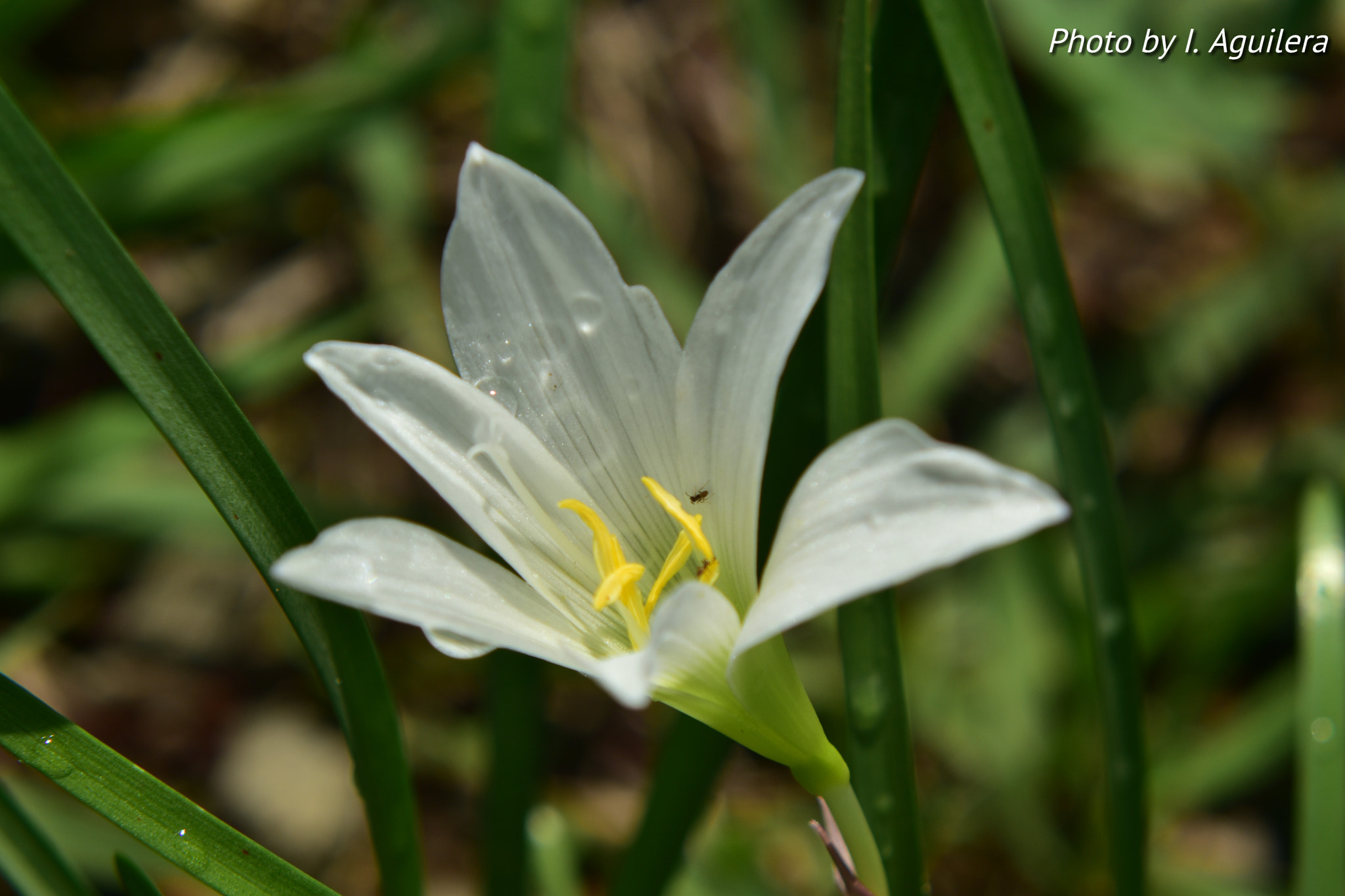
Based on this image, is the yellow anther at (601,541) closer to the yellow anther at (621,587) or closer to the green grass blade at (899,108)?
the yellow anther at (621,587)

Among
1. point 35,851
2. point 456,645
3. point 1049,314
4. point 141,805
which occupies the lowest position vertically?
point 35,851

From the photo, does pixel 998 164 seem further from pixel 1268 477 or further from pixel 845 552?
pixel 1268 477

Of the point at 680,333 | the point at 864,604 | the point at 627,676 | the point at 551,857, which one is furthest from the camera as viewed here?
the point at 680,333

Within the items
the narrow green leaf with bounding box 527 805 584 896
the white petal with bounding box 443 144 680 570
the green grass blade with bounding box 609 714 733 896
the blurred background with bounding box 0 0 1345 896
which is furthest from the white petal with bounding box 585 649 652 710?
the blurred background with bounding box 0 0 1345 896

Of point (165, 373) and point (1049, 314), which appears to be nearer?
point (165, 373)

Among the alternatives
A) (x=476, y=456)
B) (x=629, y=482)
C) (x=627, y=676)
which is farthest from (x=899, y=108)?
(x=627, y=676)

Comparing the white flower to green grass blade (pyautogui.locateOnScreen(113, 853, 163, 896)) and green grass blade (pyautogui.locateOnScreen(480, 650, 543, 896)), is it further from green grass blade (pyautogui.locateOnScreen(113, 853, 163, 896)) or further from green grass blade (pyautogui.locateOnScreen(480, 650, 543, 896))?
green grass blade (pyautogui.locateOnScreen(113, 853, 163, 896))

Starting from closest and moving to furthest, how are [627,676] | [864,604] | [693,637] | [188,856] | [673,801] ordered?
[627,676]
[693,637]
[188,856]
[864,604]
[673,801]

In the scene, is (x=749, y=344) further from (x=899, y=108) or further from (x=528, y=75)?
(x=528, y=75)
